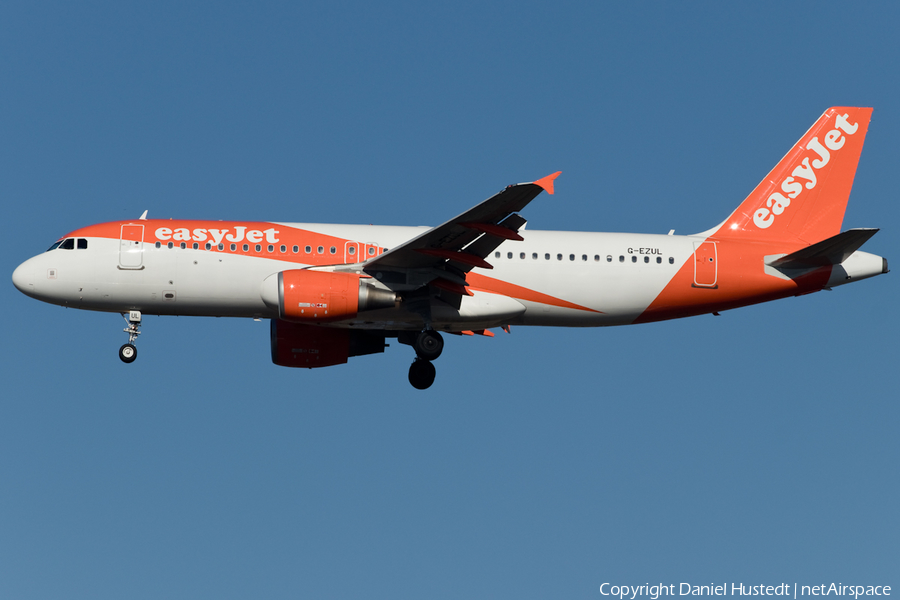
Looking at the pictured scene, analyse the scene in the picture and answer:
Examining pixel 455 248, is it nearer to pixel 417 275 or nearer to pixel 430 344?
pixel 417 275

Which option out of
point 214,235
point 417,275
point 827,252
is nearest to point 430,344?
point 417,275

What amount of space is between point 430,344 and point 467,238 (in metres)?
3.50

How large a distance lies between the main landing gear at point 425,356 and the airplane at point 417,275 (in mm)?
42

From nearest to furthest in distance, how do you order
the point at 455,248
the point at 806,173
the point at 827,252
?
the point at 455,248 < the point at 827,252 < the point at 806,173

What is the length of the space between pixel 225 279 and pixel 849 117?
19284mm

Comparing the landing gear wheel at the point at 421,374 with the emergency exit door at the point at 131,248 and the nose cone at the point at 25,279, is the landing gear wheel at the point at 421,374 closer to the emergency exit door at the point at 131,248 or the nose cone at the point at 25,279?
the emergency exit door at the point at 131,248

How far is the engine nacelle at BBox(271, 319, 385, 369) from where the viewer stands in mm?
31781

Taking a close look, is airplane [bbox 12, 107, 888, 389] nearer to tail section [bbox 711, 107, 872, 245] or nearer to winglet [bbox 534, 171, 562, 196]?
tail section [bbox 711, 107, 872, 245]

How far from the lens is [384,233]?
99.1 feet

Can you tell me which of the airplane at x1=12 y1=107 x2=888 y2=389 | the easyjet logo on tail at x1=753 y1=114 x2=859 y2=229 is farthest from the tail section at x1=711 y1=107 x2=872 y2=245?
the airplane at x1=12 y1=107 x2=888 y2=389

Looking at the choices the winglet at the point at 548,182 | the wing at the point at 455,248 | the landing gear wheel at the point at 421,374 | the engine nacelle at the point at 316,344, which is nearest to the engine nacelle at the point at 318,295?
the wing at the point at 455,248

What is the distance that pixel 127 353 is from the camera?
1180 inches

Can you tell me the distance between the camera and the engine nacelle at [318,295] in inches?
1083

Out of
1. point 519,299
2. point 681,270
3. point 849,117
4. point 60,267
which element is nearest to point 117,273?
point 60,267
